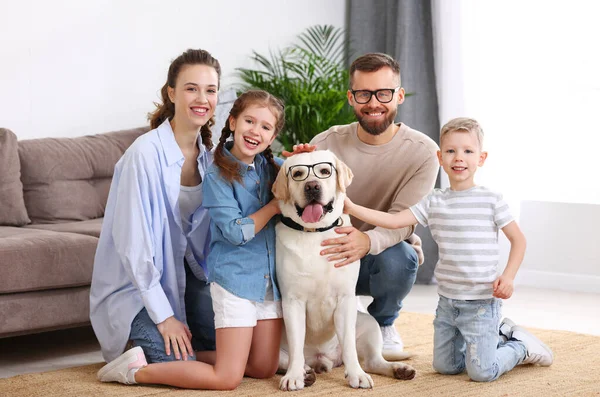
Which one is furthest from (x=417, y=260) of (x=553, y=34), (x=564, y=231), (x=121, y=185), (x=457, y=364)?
(x=553, y=34)

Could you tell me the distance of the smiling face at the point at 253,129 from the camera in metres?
2.80

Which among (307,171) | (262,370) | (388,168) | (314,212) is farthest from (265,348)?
(388,168)

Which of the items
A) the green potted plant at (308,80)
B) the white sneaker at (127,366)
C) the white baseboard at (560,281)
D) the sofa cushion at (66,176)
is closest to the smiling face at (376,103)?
the white sneaker at (127,366)

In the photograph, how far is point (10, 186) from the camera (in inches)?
149

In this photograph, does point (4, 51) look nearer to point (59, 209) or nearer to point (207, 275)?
point (59, 209)

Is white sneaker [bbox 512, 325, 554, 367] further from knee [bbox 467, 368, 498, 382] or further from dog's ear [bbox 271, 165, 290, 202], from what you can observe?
dog's ear [bbox 271, 165, 290, 202]

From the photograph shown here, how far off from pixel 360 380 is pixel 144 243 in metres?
0.82

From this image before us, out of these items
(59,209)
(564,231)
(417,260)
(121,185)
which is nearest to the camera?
(121,185)

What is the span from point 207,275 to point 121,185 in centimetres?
45

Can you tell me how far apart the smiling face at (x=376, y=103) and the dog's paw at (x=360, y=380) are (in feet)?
2.95

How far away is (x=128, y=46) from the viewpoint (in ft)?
15.4

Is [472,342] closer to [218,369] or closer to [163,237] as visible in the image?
[218,369]

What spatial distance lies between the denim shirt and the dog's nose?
214mm

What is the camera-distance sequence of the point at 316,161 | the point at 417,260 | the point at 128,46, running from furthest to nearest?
the point at 128,46 < the point at 417,260 < the point at 316,161
